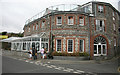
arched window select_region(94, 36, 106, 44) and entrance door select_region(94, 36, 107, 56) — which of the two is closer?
entrance door select_region(94, 36, 107, 56)

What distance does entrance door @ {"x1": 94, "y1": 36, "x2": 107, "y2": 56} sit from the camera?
61.8 feet

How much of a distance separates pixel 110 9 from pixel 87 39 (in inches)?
300

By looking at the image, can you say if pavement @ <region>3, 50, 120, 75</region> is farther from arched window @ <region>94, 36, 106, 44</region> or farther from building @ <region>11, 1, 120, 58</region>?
arched window @ <region>94, 36, 106, 44</region>

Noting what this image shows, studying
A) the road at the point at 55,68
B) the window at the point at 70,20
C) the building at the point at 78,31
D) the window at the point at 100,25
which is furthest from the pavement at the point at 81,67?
the window at the point at 100,25

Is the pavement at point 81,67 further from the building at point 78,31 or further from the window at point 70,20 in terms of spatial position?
the window at point 70,20

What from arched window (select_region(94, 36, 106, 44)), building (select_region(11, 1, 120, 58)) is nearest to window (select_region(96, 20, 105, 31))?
building (select_region(11, 1, 120, 58))

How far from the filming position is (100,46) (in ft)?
63.0

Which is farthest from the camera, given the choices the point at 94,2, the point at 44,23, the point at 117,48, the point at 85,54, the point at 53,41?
the point at 117,48

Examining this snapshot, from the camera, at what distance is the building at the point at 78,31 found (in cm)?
1784

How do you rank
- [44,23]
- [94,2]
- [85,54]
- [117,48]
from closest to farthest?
1. [85,54]
2. [94,2]
3. [44,23]
4. [117,48]

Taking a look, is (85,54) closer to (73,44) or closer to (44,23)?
(73,44)

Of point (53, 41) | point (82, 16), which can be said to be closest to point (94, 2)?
point (82, 16)

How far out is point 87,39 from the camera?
18.3 m

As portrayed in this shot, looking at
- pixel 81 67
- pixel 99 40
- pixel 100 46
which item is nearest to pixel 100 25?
pixel 99 40
